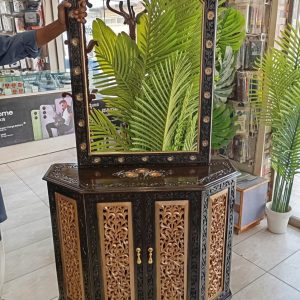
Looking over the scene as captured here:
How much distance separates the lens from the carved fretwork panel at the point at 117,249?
4.61 ft

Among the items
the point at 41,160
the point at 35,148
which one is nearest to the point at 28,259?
the point at 41,160

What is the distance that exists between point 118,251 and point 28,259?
1.16m

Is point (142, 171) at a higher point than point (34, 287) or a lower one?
higher

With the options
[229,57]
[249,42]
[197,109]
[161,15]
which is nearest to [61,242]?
[197,109]

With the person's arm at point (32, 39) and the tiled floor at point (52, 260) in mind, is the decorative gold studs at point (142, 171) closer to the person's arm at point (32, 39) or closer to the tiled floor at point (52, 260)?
the person's arm at point (32, 39)

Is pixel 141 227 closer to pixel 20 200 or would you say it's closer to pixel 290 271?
pixel 290 271

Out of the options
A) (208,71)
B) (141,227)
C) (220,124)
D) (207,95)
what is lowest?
(141,227)

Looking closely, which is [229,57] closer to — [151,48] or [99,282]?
[151,48]

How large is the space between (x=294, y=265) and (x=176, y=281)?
1093 mm

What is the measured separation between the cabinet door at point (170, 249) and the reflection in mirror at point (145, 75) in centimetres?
33

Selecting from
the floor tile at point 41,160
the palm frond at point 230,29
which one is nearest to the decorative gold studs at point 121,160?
the palm frond at point 230,29

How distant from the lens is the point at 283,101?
2121 millimetres

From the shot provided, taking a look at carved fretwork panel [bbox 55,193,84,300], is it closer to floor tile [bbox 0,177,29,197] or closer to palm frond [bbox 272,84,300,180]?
Result: palm frond [bbox 272,84,300,180]

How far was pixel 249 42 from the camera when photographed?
243cm
